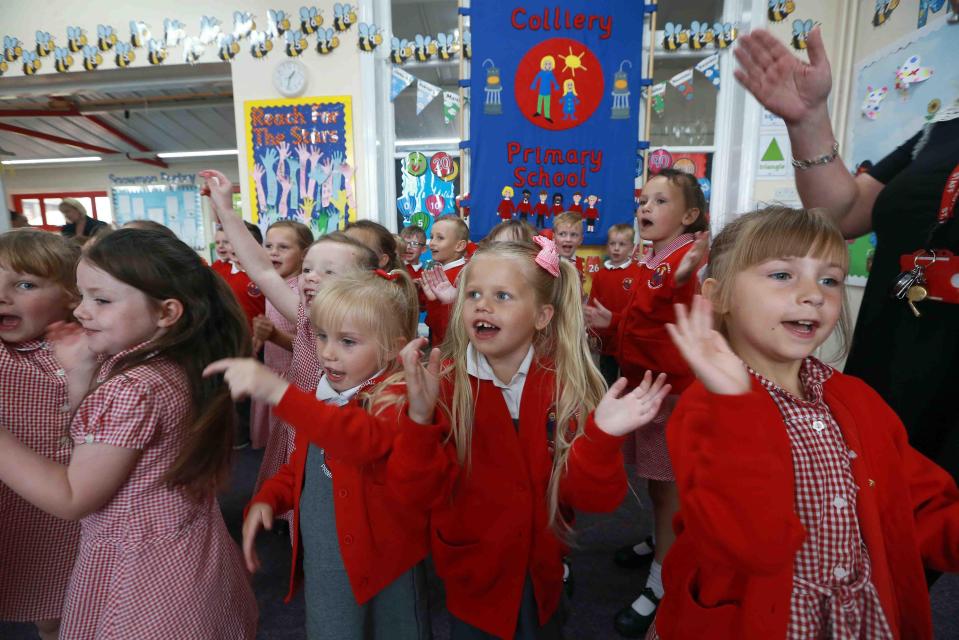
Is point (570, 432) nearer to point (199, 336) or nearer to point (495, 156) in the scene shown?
point (199, 336)

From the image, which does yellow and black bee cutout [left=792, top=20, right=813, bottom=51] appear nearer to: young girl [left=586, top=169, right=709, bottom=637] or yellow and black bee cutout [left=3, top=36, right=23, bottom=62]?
young girl [left=586, top=169, right=709, bottom=637]

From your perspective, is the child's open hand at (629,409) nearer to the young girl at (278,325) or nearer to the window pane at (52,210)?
the young girl at (278,325)

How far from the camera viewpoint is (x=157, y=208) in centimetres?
1021

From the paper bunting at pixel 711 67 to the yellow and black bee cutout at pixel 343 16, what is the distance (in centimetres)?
299

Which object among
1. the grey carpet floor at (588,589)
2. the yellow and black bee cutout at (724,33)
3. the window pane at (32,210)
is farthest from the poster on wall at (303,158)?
the window pane at (32,210)

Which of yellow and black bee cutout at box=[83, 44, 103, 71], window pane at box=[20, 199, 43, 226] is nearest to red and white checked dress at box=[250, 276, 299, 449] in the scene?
yellow and black bee cutout at box=[83, 44, 103, 71]

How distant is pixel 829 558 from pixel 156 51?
18.3 feet

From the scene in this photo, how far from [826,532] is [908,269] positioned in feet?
1.91

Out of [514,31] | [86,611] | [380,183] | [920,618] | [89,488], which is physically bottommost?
[86,611]

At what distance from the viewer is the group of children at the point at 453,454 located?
2.48ft

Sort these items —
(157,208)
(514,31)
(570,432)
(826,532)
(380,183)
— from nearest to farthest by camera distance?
(826,532), (570,432), (514,31), (380,183), (157,208)

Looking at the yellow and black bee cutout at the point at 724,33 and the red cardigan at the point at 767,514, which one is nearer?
the red cardigan at the point at 767,514

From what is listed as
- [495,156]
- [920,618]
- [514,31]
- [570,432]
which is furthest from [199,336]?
[514,31]

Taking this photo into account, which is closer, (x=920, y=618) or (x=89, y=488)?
(x=920, y=618)
